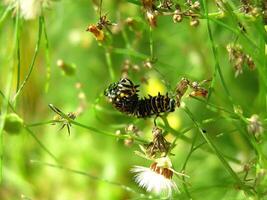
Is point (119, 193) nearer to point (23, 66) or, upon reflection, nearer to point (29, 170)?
point (29, 170)

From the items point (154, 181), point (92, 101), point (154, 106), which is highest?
point (92, 101)

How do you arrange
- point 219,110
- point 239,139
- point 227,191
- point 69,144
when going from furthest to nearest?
point 69,144 → point 239,139 → point 227,191 → point 219,110

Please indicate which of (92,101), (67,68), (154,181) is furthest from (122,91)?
(92,101)

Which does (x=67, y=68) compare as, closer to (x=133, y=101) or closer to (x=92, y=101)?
(x=133, y=101)

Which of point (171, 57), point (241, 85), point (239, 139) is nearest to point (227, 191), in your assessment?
point (239, 139)

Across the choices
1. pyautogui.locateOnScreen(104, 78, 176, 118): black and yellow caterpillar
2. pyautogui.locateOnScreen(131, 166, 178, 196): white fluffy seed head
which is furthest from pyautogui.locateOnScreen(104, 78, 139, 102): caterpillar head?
pyautogui.locateOnScreen(131, 166, 178, 196): white fluffy seed head

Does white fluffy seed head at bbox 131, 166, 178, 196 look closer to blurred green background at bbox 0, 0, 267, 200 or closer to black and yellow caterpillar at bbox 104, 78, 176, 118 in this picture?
black and yellow caterpillar at bbox 104, 78, 176, 118
